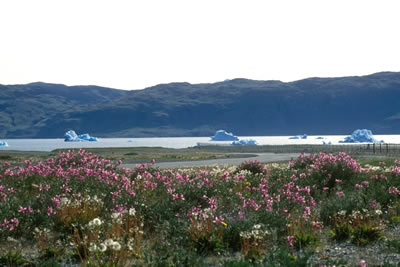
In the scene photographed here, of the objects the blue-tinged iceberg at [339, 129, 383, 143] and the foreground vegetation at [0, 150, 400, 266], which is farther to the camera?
the blue-tinged iceberg at [339, 129, 383, 143]

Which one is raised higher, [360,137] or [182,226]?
[360,137]

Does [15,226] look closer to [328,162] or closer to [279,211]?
[279,211]

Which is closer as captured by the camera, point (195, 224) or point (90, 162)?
point (195, 224)

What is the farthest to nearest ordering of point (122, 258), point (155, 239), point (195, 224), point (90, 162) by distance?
point (90, 162) < point (155, 239) < point (195, 224) < point (122, 258)

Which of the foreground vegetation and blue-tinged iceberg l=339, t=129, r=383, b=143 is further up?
blue-tinged iceberg l=339, t=129, r=383, b=143

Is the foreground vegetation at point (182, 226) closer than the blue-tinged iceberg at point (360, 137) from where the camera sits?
Yes

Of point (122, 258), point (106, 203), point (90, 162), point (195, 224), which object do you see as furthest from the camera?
point (90, 162)

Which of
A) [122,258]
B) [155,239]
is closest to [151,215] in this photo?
[155,239]

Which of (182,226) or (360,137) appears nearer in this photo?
(182,226)

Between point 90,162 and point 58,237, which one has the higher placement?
point 90,162

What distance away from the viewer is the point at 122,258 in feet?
22.6

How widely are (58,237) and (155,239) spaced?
2038mm

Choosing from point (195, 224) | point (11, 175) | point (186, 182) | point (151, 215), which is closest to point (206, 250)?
point (195, 224)

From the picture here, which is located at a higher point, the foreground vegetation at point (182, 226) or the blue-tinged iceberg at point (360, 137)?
the blue-tinged iceberg at point (360, 137)
